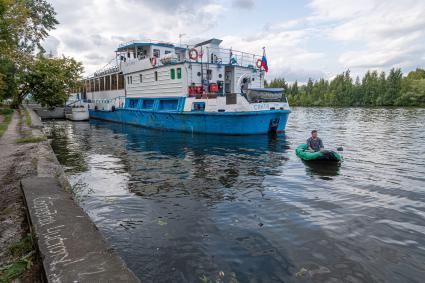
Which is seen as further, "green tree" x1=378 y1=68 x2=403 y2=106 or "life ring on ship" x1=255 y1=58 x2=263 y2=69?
"green tree" x1=378 y1=68 x2=403 y2=106

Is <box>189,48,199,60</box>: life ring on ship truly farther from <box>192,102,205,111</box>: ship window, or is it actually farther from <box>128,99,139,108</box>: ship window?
<box>128,99,139,108</box>: ship window

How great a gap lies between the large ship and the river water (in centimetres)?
529

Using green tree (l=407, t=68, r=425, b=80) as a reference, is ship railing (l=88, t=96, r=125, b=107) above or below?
below

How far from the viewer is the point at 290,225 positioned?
265 inches

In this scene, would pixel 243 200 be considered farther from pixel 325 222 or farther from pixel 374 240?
pixel 374 240

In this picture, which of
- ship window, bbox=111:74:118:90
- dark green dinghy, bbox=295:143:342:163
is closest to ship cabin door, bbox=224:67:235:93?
dark green dinghy, bbox=295:143:342:163

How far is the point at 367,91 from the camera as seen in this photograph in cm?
8644

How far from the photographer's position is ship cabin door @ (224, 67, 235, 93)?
24219mm

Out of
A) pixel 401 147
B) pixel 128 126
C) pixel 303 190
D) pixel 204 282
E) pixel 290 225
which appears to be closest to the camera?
pixel 204 282

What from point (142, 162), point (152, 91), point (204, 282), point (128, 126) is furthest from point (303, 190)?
point (128, 126)

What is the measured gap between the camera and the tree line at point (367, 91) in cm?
7581

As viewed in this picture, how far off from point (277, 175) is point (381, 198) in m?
3.44

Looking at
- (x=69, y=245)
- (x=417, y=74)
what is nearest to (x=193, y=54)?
Result: (x=69, y=245)

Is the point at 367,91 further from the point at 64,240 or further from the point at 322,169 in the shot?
the point at 64,240
